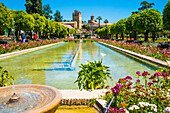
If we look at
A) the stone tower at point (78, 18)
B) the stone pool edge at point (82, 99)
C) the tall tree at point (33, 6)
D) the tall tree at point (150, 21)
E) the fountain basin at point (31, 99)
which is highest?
the stone tower at point (78, 18)

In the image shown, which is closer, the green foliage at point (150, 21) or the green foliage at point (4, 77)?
the green foliage at point (4, 77)

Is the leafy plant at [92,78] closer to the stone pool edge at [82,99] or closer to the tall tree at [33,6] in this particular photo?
the stone pool edge at [82,99]

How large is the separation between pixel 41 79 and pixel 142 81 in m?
3.03

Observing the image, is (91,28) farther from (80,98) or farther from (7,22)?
(80,98)

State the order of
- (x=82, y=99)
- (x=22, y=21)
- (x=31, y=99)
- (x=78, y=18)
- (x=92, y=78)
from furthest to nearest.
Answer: (x=78, y=18)
(x=22, y=21)
(x=92, y=78)
(x=82, y=99)
(x=31, y=99)

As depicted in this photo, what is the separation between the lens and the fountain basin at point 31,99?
7.03ft

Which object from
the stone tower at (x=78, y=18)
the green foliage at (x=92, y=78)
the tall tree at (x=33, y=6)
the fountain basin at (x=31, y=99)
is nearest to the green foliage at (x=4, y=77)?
the fountain basin at (x=31, y=99)

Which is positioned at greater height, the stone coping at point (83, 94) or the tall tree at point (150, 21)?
the tall tree at point (150, 21)

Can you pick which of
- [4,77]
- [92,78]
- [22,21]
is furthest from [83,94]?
[22,21]

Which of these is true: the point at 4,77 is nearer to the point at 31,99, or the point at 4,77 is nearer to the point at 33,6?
the point at 31,99

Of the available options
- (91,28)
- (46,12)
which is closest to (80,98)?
(46,12)

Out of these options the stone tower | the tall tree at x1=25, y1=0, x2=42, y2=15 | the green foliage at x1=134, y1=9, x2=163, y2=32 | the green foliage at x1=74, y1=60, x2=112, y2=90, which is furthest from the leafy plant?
the stone tower

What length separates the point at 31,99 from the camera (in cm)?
255

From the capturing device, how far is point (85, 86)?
3.56m
